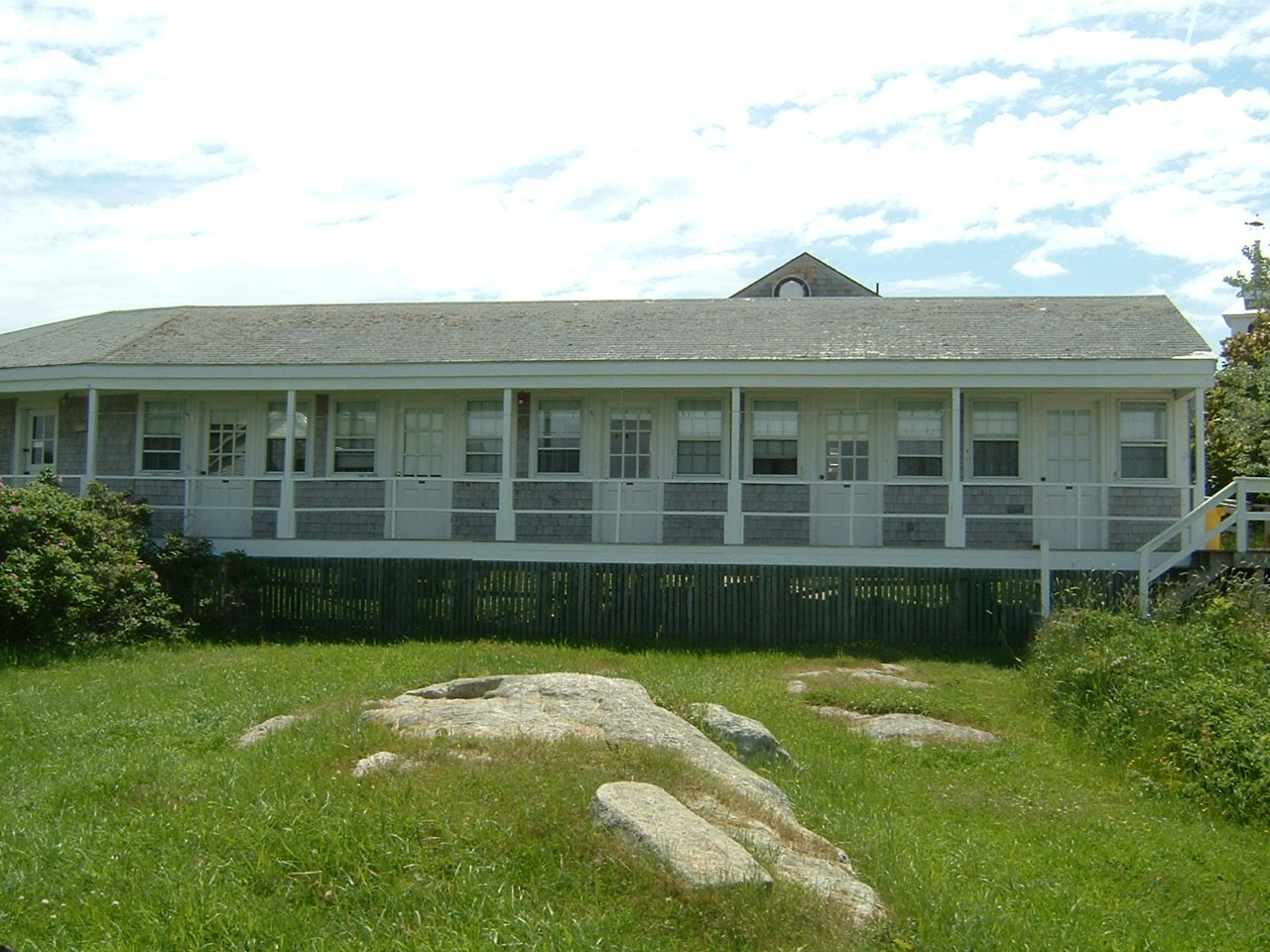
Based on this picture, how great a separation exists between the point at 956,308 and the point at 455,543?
9.65 meters

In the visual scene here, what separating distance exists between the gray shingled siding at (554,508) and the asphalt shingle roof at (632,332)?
7.21ft

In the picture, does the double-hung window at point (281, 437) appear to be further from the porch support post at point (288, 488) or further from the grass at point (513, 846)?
the grass at point (513, 846)

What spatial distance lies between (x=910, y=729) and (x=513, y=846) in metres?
6.22

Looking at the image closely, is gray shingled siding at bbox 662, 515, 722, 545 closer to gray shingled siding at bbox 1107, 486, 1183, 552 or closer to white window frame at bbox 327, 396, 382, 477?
white window frame at bbox 327, 396, 382, 477

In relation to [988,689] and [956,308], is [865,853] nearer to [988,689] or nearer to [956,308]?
[988,689]

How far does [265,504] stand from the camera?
2038 cm

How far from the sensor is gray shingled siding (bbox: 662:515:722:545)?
19281 mm

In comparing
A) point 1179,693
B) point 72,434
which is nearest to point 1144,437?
point 1179,693

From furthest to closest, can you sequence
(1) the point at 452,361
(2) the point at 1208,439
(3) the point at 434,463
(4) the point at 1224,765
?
(2) the point at 1208,439 < (3) the point at 434,463 < (1) the point at 452,361 < (4) the point at 1224,765

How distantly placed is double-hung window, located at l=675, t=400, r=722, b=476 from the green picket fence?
2641 mm

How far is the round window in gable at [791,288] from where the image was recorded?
32.7 metres

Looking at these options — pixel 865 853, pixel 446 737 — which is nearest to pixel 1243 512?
pixel 865 853

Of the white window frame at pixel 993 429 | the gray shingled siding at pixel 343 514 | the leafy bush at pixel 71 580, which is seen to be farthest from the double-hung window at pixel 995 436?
the leafy bush at pixel 71 580

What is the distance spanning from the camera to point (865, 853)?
703 cm
